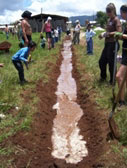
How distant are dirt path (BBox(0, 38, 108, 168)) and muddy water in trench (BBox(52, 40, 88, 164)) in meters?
0.11

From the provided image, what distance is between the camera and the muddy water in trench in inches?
163

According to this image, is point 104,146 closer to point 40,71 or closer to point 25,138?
point 25,138

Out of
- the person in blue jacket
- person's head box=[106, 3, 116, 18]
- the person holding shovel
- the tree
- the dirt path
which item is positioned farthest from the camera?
the tree

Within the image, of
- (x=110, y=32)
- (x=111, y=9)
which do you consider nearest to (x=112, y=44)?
(x=110, y=32)

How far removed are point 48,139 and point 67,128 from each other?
72cm

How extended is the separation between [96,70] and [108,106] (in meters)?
3.36

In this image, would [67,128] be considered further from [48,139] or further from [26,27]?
[26,27]

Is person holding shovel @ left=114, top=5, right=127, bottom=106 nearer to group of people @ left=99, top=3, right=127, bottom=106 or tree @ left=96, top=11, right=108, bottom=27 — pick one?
group of people @ left=99, top=3, right=127, bottom=106

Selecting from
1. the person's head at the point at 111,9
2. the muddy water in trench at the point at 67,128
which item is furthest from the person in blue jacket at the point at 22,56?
the person's head at the point at 111,9

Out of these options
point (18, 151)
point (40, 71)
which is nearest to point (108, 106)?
point (18, 151)

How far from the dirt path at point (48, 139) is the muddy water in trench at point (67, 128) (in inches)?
4.2

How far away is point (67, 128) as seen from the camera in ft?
17.1

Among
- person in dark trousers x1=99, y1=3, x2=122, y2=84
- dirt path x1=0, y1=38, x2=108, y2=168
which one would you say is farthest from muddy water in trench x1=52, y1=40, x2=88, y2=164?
person in dark trousers x1=99, y1=3, x2=122, y2=84

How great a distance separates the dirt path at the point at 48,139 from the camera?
3.57 meters
